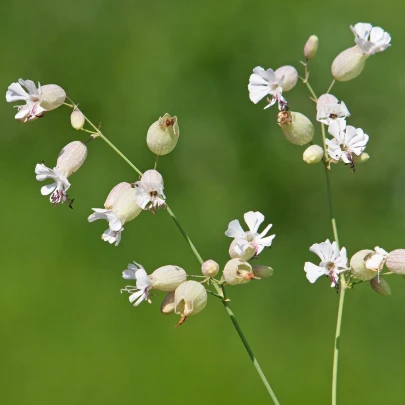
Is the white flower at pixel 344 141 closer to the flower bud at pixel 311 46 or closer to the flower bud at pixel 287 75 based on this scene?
the flower bud at pixel 287 75

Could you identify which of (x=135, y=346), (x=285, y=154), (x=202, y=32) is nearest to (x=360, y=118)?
(x=285, y=154)

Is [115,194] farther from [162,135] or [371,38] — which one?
[371,38]

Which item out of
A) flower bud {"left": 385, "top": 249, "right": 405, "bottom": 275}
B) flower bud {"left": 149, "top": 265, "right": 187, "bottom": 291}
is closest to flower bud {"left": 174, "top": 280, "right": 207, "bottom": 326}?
flower bud {"left": 149, "top": 265, "right": 187, "bottom": 291}

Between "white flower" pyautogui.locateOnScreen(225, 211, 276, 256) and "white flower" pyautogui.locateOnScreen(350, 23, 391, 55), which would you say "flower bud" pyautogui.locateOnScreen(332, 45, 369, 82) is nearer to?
"white flower" pyautogui.locateOnScreen(350, 23, 391, 55)

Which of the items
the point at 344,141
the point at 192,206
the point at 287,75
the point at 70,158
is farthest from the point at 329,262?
the point at 192,206

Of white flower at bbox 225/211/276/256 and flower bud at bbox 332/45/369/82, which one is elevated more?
flower bud at bbox 332/45/369/82

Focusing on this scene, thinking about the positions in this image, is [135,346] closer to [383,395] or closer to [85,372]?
[85,372]
